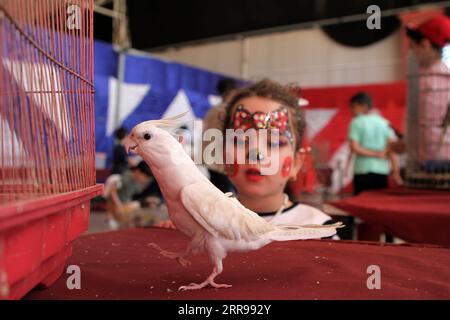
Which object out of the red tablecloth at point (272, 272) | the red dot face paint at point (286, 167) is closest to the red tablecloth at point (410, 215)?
the red tablecloth at point (272, 272)

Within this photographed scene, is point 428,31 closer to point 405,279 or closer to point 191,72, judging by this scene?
point 405,279

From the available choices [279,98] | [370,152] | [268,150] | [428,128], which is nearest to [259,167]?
[268,150]

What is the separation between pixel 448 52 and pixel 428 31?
0.95 feet

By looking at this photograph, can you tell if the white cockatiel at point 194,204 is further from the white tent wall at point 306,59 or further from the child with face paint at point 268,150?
the white tent wall at point 306,59

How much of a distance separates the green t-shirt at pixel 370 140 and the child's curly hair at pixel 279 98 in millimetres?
1485

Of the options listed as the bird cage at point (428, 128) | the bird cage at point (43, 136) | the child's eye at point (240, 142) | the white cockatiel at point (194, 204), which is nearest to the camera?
the bird cage at point (43, 136)

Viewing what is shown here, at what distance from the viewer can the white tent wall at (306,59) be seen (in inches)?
233

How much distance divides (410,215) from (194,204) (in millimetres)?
955

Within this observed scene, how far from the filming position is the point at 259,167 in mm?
826

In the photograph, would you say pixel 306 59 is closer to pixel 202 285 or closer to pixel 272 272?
pixel 272 272

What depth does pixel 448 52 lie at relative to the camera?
5.45 feet

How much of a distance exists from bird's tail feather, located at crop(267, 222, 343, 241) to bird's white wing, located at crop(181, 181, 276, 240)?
2cm

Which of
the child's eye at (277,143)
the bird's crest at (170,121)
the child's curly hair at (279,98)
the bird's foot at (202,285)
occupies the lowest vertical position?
the bird's foot at (202,285)

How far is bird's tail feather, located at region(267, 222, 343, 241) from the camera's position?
0.63 m
